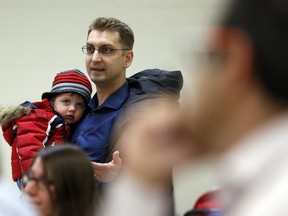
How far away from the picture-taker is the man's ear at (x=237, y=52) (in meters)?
0.49

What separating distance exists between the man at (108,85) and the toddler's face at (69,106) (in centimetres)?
6

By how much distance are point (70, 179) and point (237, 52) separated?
1272mm

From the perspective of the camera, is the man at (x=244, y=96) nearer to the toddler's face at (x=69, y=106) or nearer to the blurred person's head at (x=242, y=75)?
the blurred person's head at (x=242, y=75)

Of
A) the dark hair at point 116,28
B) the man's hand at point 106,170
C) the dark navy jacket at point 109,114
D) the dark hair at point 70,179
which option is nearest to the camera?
the dark hair at point 70,179

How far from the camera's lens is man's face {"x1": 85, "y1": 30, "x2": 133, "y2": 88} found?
2.38 meters

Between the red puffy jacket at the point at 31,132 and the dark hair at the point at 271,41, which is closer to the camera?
the dark hair at the point at 271,41

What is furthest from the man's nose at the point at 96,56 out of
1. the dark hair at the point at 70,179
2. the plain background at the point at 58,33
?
the plain background at the point at 58,33

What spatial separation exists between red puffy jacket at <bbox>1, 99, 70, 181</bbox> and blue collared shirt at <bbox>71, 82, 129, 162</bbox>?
77 millimetres

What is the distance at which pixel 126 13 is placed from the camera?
389cm

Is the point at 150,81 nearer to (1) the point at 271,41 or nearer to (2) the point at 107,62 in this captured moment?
(2) the point at 107,62

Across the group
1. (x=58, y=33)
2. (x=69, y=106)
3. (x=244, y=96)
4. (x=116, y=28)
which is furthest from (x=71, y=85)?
(x=244, y=96)

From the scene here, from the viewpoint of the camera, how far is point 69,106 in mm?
2432

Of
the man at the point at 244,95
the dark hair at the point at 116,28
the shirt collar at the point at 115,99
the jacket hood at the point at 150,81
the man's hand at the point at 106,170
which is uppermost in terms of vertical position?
the man at the point at 244,95

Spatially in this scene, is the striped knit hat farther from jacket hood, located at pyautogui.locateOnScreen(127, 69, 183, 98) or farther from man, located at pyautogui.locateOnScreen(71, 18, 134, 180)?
jacket hood, located at pyautogui.locateOnScreen(127, 69, 183, 98)
